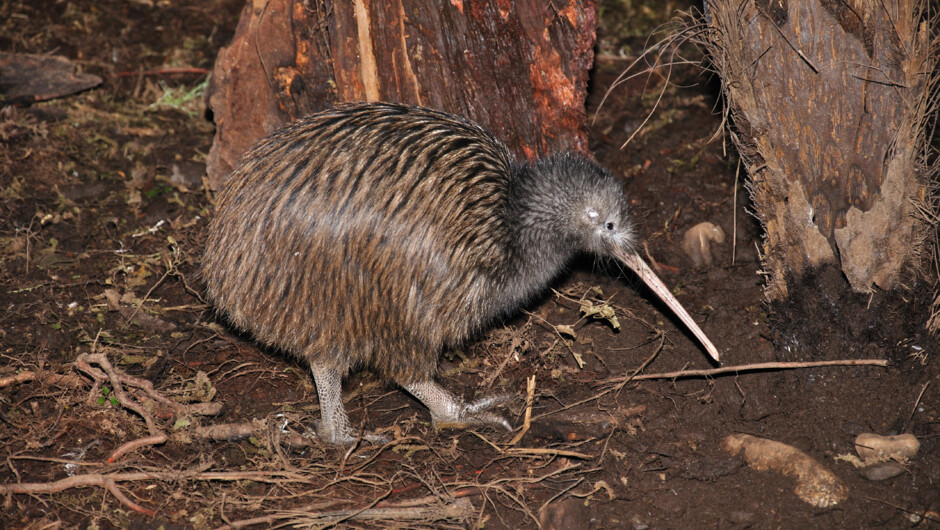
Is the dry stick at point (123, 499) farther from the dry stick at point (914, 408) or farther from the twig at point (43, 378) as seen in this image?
the dry stick at point (914, 408)

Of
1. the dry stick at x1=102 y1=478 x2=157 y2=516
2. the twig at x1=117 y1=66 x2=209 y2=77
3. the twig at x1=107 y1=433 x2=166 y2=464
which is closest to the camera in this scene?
the dry stick at x1=102 y1=478 x2=157 y2=516

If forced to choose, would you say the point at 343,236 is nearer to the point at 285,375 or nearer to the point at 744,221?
the point at 285,375

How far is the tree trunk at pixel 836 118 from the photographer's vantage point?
3375mm

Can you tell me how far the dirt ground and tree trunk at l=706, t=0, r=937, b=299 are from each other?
0.20 metres

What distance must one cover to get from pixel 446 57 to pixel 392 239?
4.12ft

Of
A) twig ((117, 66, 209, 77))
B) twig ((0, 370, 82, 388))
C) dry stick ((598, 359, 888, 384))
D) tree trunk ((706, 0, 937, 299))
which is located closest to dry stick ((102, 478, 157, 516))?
twig ((0, 370, 82, 388))

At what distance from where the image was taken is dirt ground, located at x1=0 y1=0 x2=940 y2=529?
3432 mm

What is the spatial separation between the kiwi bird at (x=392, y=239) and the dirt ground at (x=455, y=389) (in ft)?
1.05

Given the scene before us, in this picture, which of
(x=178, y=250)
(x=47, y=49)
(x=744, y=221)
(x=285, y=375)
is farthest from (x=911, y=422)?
(x=47, y=49)

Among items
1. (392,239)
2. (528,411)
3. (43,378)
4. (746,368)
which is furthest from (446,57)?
(43,378)

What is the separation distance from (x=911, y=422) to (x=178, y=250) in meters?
3.89

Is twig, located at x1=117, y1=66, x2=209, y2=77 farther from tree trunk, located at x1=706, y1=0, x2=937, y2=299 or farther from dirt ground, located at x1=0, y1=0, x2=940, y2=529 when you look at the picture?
tree trunk, located at x1=706, y1=0, x2=937, y2=299

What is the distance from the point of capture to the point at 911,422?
11.7ft

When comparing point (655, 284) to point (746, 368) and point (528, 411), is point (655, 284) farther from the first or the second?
point (528, 411)
